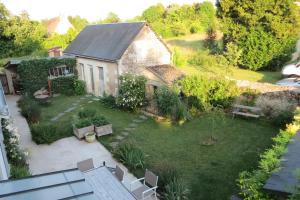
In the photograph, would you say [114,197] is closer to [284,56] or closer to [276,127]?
[276,127]

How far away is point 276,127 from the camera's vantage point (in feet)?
48.4

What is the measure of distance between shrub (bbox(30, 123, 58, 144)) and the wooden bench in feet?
33.3

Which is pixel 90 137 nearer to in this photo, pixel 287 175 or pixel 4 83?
pixel 287 175

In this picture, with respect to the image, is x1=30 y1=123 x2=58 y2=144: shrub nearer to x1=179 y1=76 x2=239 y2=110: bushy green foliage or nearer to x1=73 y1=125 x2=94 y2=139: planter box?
x1=73 y1=125 x2=94 y2=139: planter box

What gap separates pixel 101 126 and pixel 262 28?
22.0 meters

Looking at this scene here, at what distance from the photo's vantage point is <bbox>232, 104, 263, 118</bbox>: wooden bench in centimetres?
1571

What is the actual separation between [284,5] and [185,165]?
2337cm

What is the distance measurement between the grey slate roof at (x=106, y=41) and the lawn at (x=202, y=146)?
4.85 m

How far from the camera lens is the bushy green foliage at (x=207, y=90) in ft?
55.5

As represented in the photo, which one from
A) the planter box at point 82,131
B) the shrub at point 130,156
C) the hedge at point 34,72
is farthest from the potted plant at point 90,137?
the hedge at point 34,72

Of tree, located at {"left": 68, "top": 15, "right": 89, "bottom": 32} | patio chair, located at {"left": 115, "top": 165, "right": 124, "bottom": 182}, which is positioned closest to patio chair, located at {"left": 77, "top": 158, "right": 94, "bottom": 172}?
patio chair, located at {"left": 115, "top": 165, "right": 124, "bottom": 182}

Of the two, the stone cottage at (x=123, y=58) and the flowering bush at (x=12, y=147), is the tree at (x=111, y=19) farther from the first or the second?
the flowering bush at (x=12, y=147)

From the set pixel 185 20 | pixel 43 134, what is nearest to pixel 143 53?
pixel 43 134

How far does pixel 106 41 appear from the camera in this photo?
22141 millimetres
